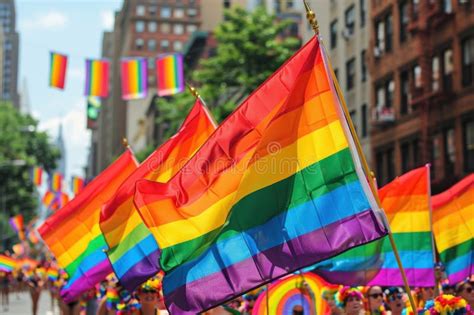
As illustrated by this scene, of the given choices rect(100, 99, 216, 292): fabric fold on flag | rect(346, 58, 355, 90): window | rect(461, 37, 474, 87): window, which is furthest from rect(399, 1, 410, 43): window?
rect(100, 99, 216, 292): fabric fold on flag

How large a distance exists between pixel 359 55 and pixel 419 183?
2945 centimetres

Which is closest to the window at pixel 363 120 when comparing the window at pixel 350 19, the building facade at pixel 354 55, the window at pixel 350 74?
the building facade at pixel 354 55

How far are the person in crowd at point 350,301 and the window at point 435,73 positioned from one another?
23.5m

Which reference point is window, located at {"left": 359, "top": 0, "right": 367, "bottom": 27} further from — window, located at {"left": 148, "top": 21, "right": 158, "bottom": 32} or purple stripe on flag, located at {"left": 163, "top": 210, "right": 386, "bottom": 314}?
window, located at {"left": 148, "top": 21, "right": 158, "bottom": 32}

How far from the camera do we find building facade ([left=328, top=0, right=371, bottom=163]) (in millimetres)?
40500

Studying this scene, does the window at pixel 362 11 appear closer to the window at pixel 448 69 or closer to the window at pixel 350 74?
the window at pixel 350 74

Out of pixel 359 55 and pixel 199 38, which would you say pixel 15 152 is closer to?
pixel 199 38

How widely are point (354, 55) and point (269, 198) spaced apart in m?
34.1

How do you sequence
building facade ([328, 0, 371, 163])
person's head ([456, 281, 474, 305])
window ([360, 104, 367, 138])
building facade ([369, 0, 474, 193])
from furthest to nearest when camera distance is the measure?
window ([360, 104, 367, 138]) → building facade ([328, 0, 371, 163]) → building facade ([369, 0, 474, 193]) → person's head ([456, 281, 474, 305])

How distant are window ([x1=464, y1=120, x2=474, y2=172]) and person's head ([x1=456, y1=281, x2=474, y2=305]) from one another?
20.7 metres

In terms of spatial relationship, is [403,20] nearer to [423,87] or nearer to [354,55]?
[423,87]

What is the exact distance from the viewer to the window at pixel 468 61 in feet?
101

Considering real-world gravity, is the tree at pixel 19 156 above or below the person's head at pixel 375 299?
above

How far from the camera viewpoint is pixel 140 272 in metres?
10.7
